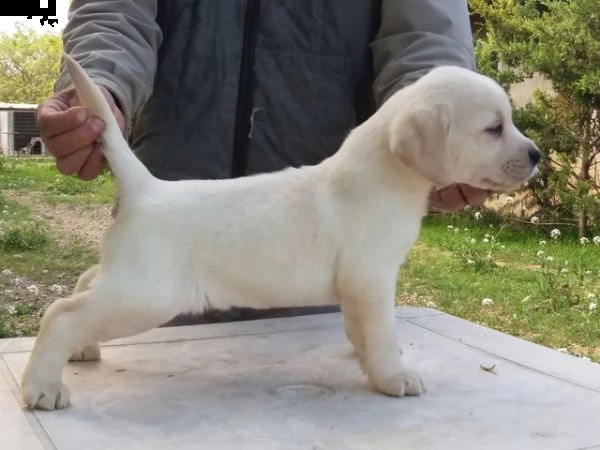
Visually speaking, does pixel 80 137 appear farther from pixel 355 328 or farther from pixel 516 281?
pixel 516 281

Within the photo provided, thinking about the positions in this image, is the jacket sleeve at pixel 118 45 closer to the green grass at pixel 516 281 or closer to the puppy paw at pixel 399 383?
the puppy paw at pixel 399 383

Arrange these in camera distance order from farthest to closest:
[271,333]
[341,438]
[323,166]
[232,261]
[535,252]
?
[535,252] → [271,333] → [323,166] → [232,261] → [341,438]

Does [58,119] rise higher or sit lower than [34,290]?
higher

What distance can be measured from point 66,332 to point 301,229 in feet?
1.62

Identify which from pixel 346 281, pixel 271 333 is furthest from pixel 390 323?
pixel 271 333

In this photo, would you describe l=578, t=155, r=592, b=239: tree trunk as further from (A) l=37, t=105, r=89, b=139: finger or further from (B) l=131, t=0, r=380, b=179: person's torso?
(A) l=37, t=105, r=89, b=139: finger

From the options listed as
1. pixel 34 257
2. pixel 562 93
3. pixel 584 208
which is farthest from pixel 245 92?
pixel 562 93

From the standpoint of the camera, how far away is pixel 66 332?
1.57 meters

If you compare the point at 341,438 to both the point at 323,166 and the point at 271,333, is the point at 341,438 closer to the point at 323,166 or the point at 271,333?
the point at 323,166

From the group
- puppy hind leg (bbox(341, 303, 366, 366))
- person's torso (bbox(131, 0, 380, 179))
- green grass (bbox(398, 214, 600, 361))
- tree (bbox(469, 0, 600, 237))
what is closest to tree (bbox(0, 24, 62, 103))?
tree (bbox(469, 0, 600, 237))

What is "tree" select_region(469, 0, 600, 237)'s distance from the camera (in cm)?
719

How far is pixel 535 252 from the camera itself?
267 inches

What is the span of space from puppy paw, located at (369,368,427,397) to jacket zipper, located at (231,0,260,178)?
0.95m

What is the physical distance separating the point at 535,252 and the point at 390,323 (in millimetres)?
5344
